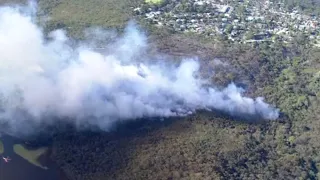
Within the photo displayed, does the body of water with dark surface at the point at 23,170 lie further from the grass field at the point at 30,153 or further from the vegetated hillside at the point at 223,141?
the vegetated hillside at the point at 223,141

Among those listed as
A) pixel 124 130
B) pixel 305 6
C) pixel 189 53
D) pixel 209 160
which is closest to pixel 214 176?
pixel 209 160

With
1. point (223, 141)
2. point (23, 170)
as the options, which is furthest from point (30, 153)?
point (223, 141)

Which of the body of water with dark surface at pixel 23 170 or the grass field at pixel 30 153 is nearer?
the body of water with dark surface at pixel 23 170

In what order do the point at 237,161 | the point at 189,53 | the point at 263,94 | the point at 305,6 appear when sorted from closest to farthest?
the point at 237,161 → the point at 263,94 → the point at 189,53 → the point at 305,6

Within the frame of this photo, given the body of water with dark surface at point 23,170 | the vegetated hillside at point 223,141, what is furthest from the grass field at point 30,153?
the vegetated hillside at point 223,141

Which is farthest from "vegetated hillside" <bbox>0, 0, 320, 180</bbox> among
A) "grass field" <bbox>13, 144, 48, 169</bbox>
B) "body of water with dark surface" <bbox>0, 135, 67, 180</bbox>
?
"grass field" <bbox>13, 144, 48, 169</bbox>

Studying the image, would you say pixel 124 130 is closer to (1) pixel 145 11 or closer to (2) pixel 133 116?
(2) pixel 133 116
